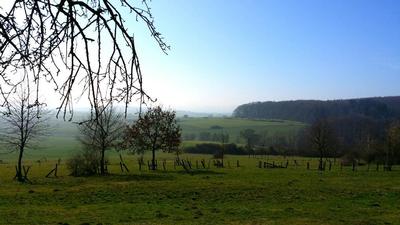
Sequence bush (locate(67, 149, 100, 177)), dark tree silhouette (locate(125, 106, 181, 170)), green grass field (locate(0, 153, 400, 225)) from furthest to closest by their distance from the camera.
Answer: dark tree silhouette (locate(125, 106, 181, 170))
bush (locate(67, 149, 100, 177))
green grass field (locate(0, 153, 400, 225))

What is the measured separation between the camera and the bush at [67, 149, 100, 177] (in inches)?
2197

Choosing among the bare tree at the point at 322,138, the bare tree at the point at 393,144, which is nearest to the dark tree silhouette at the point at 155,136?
the bare tree at the point at 322,138

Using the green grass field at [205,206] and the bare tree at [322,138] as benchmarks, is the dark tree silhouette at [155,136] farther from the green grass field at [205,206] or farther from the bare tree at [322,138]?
the green grass field at [205,206]

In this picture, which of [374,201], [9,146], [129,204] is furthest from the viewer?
[9,146]

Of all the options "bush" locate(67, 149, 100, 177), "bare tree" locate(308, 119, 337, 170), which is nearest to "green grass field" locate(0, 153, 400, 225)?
"bush" locate(67, 149, 100, 177)

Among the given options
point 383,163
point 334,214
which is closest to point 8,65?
point 334,214

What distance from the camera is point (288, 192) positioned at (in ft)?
106

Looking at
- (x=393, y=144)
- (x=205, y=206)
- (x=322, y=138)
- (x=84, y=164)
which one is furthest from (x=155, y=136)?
(x=205, y=206)

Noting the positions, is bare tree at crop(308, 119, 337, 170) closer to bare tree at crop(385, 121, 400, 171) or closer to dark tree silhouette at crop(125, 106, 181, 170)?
bare tree at crop(385, 121, 400, 171)

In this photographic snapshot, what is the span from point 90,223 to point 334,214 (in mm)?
10982

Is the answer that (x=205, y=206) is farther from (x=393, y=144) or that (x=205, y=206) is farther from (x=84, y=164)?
(x=393, y=144)

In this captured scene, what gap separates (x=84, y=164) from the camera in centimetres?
5625

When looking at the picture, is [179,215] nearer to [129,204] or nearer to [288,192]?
[129,204]

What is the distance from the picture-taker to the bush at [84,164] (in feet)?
183
